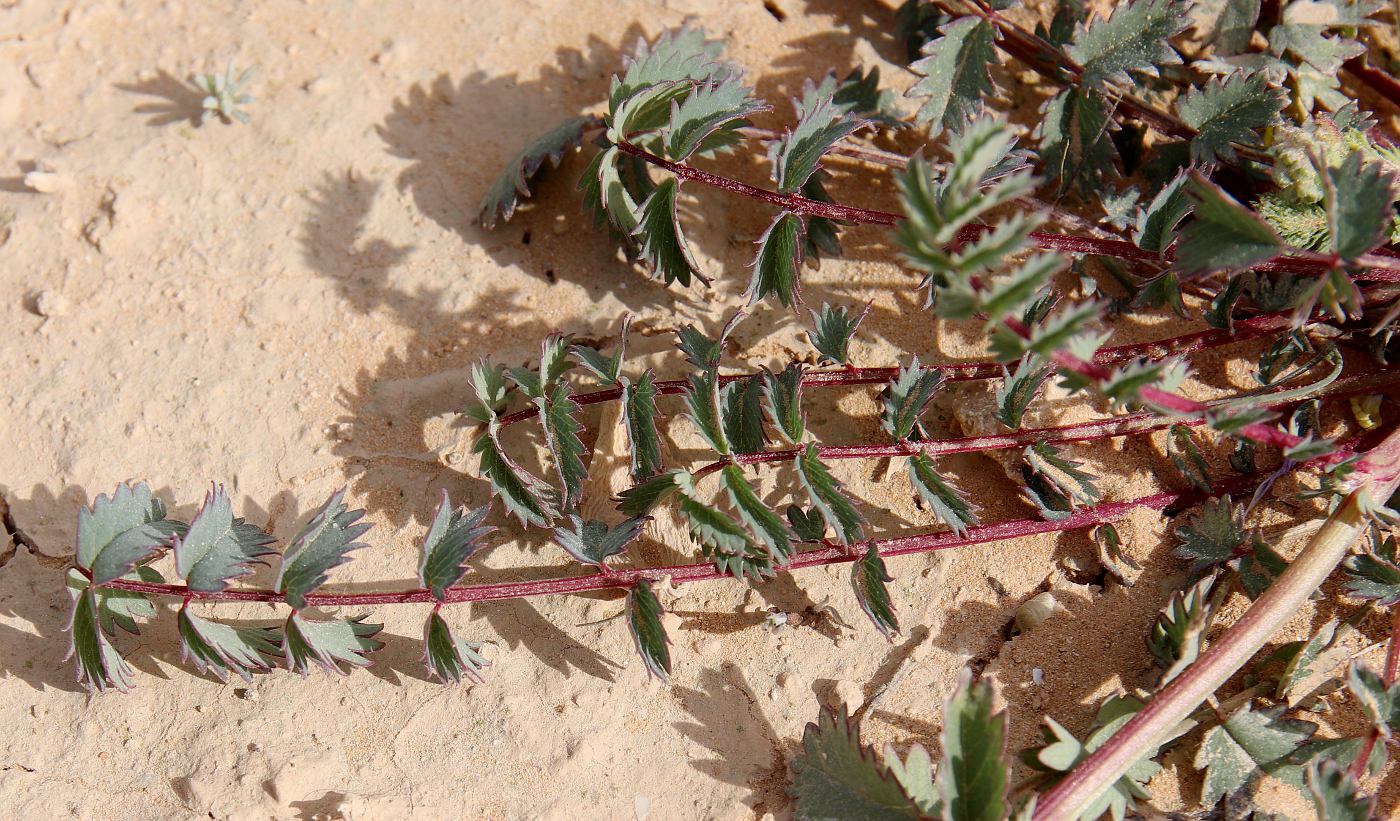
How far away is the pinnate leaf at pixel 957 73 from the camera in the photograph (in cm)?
269

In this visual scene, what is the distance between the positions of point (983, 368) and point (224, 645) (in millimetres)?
1726

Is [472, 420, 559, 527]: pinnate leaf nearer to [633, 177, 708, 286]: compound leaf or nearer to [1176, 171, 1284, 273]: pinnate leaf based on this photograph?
[633, 177, 708, 286]: compound leaf

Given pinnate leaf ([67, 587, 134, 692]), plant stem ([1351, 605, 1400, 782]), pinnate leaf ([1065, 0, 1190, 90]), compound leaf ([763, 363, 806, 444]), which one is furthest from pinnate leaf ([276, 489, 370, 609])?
pinnate leaf ([1065, 0, 1190, 90])

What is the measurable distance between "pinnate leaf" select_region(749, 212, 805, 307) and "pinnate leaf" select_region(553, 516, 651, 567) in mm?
587

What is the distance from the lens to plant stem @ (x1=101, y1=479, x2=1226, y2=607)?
2137 millimetres

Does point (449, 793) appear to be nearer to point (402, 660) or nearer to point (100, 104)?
point (402, 660)

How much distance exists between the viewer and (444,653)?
214 centimetres

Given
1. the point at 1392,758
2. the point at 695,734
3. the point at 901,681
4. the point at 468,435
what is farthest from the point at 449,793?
the point at 1392,758

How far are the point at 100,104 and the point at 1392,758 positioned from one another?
11.5 feet

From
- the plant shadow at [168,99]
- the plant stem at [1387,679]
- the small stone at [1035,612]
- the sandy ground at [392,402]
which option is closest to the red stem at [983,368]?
the sandy ground at [392,402]

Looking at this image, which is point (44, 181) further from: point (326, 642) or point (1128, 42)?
point (1128, 42)

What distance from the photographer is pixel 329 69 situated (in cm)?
293

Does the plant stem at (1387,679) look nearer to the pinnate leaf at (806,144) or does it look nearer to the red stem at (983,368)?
the red stem at (983,368)

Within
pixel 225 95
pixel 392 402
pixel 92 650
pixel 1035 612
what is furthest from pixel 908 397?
pixel 225 95
